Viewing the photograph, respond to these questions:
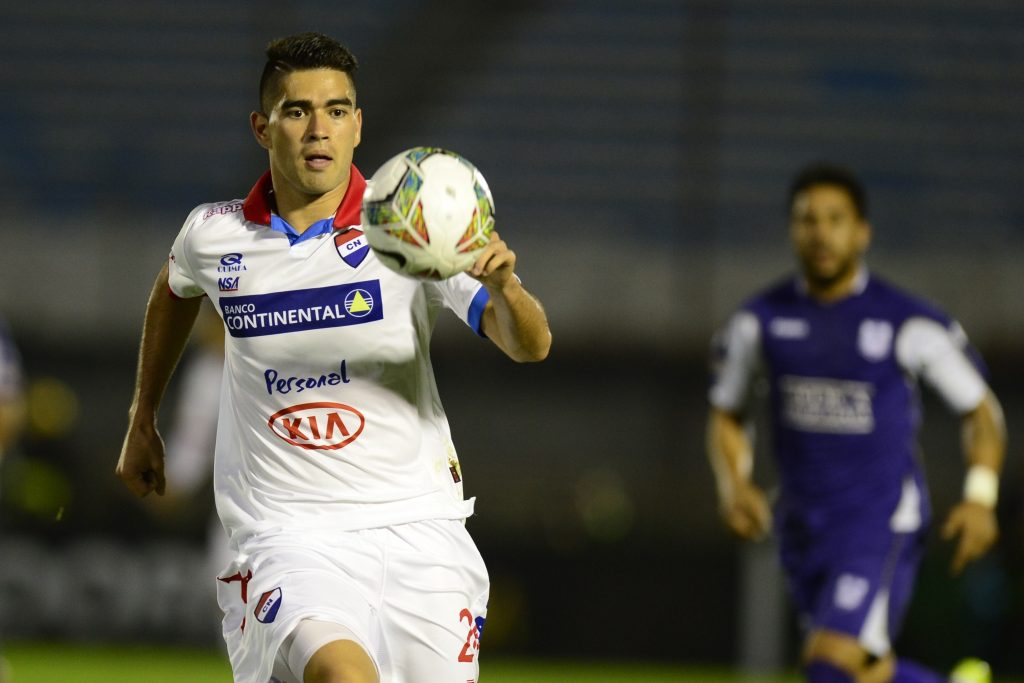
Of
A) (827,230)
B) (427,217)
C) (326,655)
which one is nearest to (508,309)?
(427,217)

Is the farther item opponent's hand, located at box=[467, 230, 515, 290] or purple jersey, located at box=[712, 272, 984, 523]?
purple jersey, located at box=[712, 272, 984, 523]

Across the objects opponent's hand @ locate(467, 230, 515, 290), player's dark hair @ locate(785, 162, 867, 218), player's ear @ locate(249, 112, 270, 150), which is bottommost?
opponent's hand @ locate(467, 230, 515, 290)

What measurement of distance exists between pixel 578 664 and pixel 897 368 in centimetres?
556

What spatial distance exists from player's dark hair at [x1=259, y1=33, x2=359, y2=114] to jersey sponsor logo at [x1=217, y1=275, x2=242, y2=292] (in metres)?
0.43

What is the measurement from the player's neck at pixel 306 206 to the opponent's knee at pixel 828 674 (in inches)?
110

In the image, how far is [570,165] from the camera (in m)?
17.6

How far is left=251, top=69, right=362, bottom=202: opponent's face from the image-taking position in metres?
4.05

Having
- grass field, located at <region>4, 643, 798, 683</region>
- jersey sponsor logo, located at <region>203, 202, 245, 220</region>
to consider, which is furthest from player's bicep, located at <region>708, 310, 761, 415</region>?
grass field, located at <region>4, 643, 798, 683</region>

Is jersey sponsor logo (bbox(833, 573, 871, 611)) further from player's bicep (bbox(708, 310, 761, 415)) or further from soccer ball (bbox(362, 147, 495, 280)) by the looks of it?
soccer ball (bbox(362, 147, 495, 280))

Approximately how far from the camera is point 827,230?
6.21 meters

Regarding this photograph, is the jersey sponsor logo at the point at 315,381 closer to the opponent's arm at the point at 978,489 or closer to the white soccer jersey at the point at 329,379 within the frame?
the white soccer jersey at the point at 329,379

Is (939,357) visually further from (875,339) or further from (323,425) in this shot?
(323,425)

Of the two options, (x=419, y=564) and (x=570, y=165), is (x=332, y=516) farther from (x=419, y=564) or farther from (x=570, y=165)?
(x=570, y=165)

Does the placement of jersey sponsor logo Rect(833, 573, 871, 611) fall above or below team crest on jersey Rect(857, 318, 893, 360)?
below
